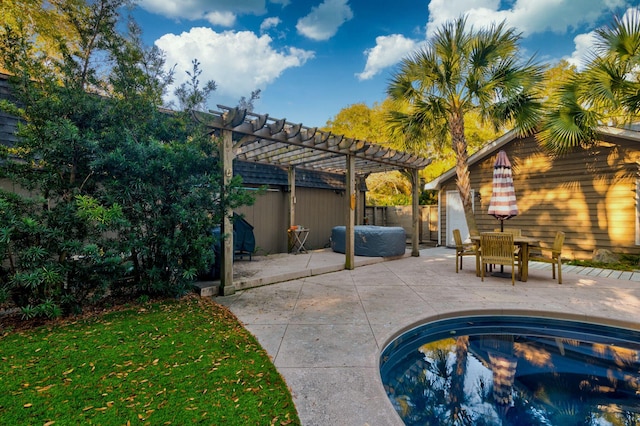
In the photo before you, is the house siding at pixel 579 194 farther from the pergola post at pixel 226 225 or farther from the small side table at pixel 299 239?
the pergola post at pixel 226 225

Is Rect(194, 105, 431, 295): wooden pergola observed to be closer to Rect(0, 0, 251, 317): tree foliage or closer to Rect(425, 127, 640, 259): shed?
Rect(0, 0, 251, 317): tree foliage

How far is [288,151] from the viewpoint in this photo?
20.7 ft

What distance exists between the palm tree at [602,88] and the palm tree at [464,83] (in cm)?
83

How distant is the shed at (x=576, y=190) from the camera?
23.0 feet

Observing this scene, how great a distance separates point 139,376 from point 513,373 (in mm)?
3264

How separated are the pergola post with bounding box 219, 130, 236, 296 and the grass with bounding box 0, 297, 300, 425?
3.81ft

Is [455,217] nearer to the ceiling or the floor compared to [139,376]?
nearer to the ceiling

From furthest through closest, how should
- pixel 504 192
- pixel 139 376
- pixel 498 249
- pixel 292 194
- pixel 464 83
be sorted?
pixel 292 194 < pixel 464 83 < pixel 504 192 < pixel 498 249 < pixel 139 376

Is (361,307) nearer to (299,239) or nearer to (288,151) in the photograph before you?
(288,151)

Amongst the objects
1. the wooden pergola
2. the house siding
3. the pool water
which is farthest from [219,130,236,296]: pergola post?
the house siding

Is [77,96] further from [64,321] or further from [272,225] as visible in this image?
[272,225]

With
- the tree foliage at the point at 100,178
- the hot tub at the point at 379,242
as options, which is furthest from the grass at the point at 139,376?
the hot tub at the point at 379,242

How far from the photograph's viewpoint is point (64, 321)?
329cm

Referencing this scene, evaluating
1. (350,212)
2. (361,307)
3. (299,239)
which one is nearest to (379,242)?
(350,212)
